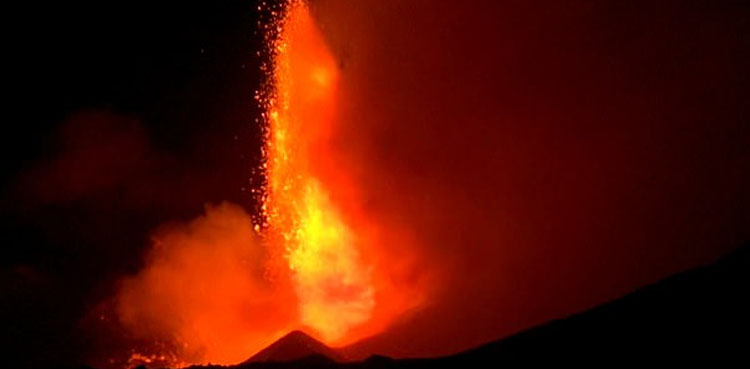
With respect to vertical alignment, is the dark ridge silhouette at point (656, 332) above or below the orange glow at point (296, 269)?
below

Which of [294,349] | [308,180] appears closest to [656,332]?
[294,349]

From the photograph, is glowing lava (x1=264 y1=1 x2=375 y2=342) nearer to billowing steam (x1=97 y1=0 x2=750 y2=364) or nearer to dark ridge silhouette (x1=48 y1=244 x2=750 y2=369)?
billowing steam (x1=97 y1=0 x2=750 y2=364)

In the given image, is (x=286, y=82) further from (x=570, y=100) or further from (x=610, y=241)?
(x=610, y=241)

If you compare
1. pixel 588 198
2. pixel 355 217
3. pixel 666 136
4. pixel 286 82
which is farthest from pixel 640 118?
pixel 286 82

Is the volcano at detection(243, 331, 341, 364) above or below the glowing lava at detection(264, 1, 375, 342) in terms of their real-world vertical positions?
below

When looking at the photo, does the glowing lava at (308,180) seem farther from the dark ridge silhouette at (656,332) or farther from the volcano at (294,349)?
the dark ridge silhouette at (656,332)

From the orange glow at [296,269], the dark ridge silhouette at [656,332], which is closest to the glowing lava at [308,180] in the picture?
the orange glow at [296,269]

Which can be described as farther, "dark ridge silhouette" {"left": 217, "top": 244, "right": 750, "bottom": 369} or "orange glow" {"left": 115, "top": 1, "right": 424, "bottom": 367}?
"orange glow" {"left": 115, "top": 1, "right": 424, "bottom": 367}

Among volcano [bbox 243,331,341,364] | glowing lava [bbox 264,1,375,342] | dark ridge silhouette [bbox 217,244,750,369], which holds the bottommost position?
dark ridge silhouette [bbox 217,244,750,369]

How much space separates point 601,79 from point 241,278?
13955mm

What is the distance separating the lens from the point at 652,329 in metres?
7.88

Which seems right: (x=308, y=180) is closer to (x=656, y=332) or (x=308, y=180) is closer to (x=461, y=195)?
(x=461, y=195)

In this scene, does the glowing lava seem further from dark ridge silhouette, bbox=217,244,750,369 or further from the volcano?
dark ridge silhouette, bbox=217,244,750,369

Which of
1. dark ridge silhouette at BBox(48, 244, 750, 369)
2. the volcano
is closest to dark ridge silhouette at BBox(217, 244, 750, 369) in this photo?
dark ridge silhouette at BBox(48, 244, 750, 369)
